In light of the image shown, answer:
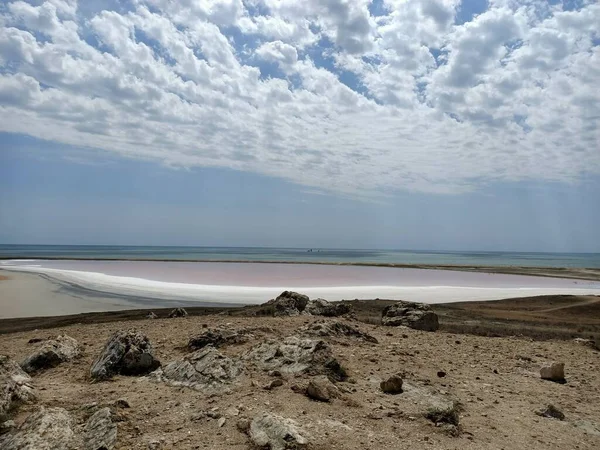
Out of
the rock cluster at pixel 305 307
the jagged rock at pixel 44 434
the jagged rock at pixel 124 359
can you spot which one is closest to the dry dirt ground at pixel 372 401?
the jagged rock at pixel 124 359

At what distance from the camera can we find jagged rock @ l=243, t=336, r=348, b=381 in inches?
307

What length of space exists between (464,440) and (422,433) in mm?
584

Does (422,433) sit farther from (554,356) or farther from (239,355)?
(554,356)

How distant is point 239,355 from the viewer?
8.64 metres

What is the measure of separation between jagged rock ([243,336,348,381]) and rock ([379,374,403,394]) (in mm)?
822

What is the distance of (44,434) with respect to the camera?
5188 mm

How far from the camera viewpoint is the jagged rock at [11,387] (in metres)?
5.97

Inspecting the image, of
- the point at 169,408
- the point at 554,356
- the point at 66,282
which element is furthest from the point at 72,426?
the point at 66,282

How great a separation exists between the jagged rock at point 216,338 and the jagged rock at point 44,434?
3747 millimetres

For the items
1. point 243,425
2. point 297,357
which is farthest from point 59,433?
point 297,357

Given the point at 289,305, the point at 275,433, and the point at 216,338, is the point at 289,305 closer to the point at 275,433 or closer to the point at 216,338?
the point at 216,338

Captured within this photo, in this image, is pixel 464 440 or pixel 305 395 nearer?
pixel 464 440

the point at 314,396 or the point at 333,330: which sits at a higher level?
the point at 333,330

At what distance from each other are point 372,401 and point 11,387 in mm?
5370
